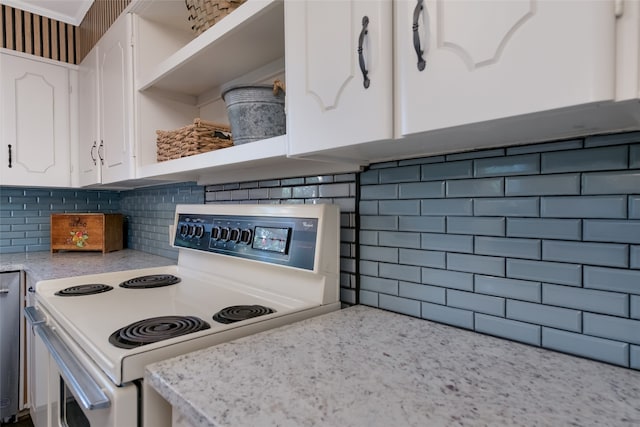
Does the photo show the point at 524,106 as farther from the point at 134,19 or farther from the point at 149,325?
the point at 134,19

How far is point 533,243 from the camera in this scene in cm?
81

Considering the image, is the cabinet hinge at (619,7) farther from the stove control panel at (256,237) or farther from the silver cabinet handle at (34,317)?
the silver cabinet handle at (34,317)

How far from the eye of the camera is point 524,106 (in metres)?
0.52

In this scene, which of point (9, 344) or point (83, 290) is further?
point (9, 344)

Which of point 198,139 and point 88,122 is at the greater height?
point 88,122

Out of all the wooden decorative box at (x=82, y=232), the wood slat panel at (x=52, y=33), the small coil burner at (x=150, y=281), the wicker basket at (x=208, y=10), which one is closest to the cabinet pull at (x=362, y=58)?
the wicker basket at (x=208, y=10)

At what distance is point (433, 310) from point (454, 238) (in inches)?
8.2

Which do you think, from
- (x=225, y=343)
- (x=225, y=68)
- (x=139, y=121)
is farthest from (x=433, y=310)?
(x=139, y=121)

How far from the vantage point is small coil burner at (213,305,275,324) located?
0.98 m

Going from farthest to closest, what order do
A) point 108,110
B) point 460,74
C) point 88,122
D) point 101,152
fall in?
point 88,122
point 101,152
point 108,110
point 460,74

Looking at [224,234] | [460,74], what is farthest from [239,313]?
[460,74]

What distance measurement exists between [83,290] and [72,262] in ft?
3.14

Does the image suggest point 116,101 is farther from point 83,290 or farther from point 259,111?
point 259,111

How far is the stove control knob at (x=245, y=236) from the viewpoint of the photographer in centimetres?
128
